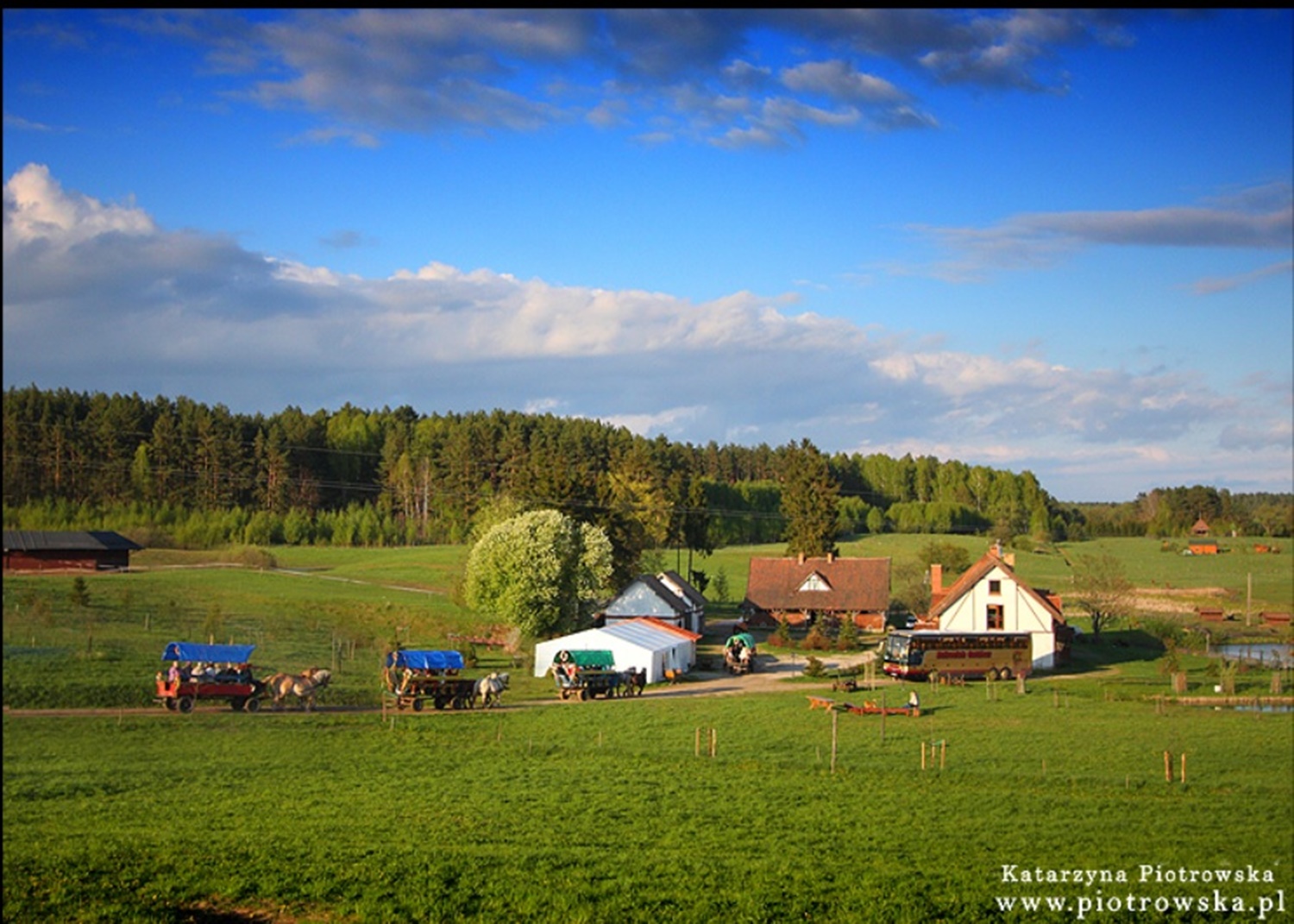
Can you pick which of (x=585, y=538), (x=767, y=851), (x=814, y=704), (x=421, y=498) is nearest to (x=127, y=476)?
(x=767, y=851)

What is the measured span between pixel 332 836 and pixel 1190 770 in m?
Answer: 21.6

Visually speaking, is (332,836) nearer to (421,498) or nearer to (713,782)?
(713,782)

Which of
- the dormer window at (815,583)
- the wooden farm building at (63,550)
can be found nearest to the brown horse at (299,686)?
the wooden farm building at (63,550)

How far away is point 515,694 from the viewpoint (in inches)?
1704

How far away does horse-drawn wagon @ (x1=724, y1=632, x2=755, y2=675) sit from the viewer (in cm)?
5216

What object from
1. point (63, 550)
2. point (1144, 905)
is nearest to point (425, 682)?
point (63, 550)

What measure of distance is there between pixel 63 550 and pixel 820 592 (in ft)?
172

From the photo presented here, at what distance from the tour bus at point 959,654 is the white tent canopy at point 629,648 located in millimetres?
10039

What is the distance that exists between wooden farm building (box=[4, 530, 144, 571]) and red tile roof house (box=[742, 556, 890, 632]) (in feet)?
154

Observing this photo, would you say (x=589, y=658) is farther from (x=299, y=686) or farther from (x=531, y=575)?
(x=299, y=686)

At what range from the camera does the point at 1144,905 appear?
52.4 feet

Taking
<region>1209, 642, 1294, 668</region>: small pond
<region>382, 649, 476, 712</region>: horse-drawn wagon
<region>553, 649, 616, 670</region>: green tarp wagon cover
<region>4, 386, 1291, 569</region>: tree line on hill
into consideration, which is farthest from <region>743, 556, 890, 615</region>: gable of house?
<region>382, 649, 476, 712</region>: horse-drawn wagon

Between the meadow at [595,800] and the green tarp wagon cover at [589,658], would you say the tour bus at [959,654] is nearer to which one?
the meadow at [595,800]

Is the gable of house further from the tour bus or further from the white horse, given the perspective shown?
the white horse
